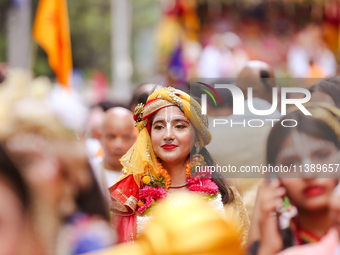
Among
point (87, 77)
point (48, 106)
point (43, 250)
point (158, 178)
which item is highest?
point (48, 106)

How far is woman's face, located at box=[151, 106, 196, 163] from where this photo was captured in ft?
8.57

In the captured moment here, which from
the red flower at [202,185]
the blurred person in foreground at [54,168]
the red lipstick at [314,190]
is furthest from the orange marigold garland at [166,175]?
the blurred person in foreground at [54,168]

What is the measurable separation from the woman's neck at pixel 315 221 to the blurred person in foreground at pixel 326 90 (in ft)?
2.87

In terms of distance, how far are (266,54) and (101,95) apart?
5.84 metres

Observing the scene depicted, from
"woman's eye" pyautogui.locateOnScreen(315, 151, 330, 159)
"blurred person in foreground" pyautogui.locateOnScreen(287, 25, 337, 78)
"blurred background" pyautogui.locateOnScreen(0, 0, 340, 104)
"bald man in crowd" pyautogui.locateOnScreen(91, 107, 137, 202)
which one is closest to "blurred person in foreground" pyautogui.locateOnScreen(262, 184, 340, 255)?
"woman's eye" pyautogui.locateOnScreen(315, 151, 330, 159)

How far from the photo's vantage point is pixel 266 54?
14828mm

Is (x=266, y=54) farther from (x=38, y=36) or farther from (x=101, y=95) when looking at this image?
(x=38, y=36)

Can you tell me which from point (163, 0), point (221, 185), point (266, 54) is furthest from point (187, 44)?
point (221, 185)

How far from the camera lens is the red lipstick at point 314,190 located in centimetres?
175

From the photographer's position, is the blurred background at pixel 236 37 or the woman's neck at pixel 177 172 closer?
the woman's neck at pixel 177 172

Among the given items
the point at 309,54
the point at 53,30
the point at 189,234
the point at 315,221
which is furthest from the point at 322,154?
the point at 309,54

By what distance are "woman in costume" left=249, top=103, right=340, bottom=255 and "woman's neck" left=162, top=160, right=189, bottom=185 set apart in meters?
0.82

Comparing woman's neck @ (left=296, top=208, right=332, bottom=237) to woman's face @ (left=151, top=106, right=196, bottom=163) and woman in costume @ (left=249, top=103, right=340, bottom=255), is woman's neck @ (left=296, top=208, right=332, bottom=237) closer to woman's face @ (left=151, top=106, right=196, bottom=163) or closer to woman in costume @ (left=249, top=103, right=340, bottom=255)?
woman in costume @ (left=249, top=103, right=340, bottom=255)

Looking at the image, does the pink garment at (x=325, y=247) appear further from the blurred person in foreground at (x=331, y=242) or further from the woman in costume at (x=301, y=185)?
the woman in costume at (x=301, y=185)
